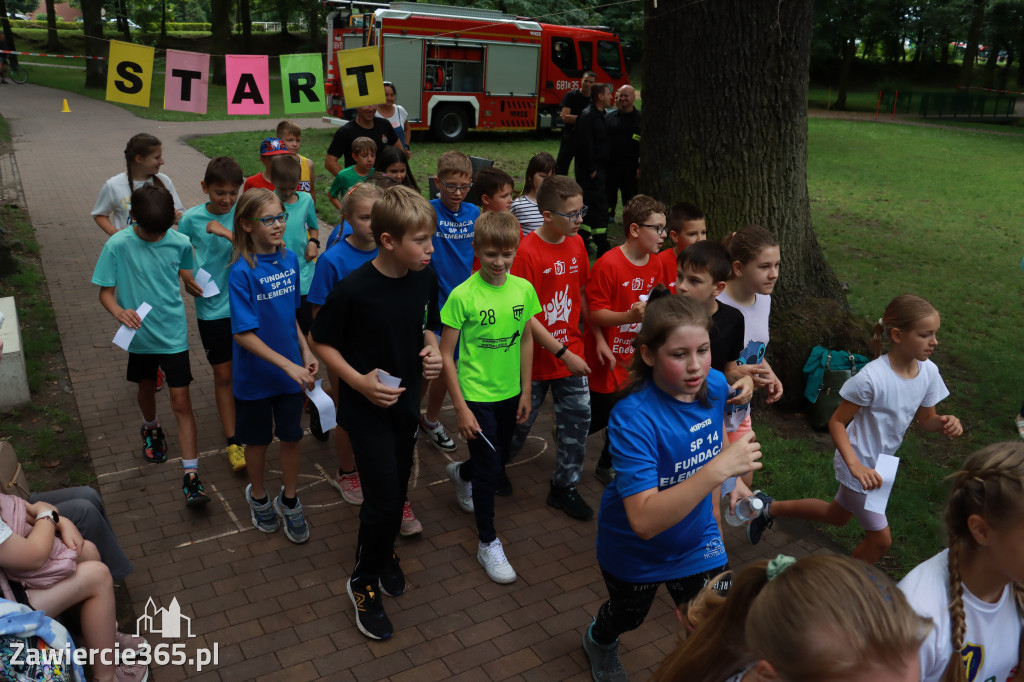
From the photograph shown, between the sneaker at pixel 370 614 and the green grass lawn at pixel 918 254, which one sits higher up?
the green grass lawn at pixel 918 254

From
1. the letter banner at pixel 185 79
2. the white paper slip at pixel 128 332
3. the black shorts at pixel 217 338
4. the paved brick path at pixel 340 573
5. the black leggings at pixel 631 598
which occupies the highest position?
the letter banner at pixel 185 79

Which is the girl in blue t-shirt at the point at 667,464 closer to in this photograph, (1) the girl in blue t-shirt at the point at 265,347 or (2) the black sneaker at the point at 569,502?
(2) the black sneaker at the point at 569,502

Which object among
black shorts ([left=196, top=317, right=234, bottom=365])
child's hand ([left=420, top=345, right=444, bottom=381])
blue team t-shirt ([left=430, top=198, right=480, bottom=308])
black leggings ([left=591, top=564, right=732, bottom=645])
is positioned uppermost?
blue team t-shirt ([left=430, top=198, right=480, bottom=308])

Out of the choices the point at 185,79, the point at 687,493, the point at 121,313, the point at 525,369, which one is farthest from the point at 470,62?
the point at 687,493

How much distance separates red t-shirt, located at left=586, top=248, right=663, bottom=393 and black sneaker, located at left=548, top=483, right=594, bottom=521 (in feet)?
2.25

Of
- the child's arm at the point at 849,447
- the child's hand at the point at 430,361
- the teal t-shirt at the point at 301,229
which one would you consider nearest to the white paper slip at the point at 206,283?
the teal t-shirt at the point at 301,229

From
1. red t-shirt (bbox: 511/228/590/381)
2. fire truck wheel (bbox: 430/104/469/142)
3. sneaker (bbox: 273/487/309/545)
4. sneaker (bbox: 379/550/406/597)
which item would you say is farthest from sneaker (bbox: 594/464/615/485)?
fire truck wheel (bbox: 430/104/469/142)

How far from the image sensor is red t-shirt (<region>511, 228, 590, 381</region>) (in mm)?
4871

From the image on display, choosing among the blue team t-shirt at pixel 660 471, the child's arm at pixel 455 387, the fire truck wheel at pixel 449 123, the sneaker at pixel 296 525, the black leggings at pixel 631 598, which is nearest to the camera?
the blue team t-shirt at pixel 660 471

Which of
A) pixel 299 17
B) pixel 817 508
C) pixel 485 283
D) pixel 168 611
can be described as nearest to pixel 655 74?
pixel 485 283

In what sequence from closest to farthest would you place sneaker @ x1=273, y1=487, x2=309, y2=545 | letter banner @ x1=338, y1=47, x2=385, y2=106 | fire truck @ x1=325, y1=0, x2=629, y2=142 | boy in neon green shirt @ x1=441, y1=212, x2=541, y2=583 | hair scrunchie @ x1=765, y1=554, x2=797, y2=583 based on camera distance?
hair scrunchie @ x1=765, y1=554, x2=797, y2=583 → boy in neon green shirt @ x1=441, y1=212, x2=541, y2=583 → sneaker @ x1=273, y1=487, x2=309, y2=545 → letter banner @ x1=338, y1=47, x2=385, y2=106 → fire truck @ x1=325, y1=0, x2=629, y2=142

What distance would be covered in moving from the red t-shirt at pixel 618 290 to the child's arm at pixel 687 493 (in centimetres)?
225

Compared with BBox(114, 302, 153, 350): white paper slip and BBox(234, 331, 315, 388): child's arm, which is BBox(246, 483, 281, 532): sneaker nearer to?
BBox(234, 331, 315, 388): child's arm

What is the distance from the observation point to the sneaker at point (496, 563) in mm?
4281
